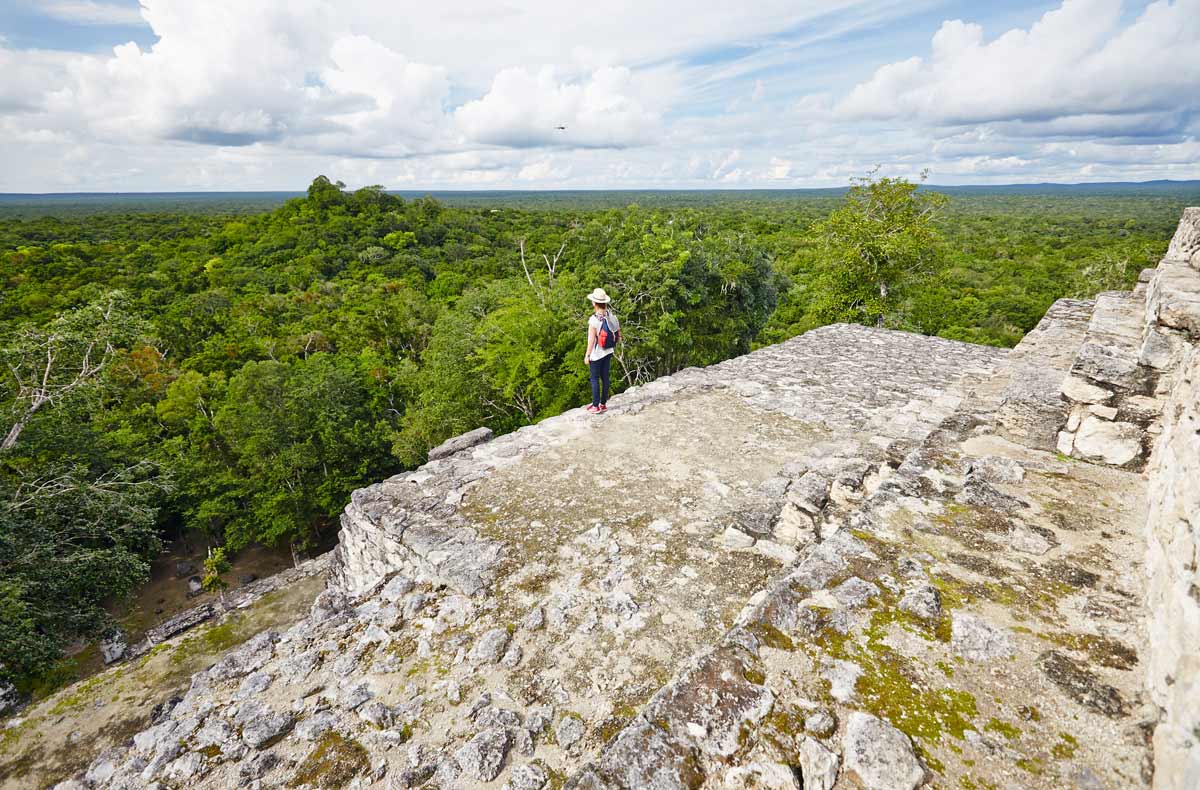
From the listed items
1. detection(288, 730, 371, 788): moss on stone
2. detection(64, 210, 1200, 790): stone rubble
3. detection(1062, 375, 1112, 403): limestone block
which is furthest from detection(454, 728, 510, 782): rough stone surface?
detection(1062, 375, 1112, 403): limestone block

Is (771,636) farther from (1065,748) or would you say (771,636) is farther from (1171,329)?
(1171,329)

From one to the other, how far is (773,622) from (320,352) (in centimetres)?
2614

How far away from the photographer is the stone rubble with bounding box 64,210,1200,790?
6.05 feet

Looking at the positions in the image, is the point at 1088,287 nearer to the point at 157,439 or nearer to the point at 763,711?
the point at 763,711

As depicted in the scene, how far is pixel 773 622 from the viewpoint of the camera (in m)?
2.40

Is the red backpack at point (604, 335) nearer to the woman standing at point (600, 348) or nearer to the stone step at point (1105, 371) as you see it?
the woman standing at point (600, 348)

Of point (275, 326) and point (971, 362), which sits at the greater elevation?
point (971, 362)

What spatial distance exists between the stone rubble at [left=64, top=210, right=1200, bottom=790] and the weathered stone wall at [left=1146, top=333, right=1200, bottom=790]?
17 mm

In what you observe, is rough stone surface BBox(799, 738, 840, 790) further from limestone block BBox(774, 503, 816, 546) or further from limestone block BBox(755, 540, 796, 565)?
limestone block BBox(774, 503, 816, 546)

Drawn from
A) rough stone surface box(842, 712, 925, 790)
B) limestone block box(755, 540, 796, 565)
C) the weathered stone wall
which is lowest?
limestone block box(755, 540, 796, 565)

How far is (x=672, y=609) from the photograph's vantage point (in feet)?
10.3

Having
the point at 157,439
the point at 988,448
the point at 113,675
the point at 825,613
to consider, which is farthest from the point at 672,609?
the point at 157,439

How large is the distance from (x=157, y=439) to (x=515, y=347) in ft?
62.2

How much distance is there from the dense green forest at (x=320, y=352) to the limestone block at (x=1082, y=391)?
8.70 metres
